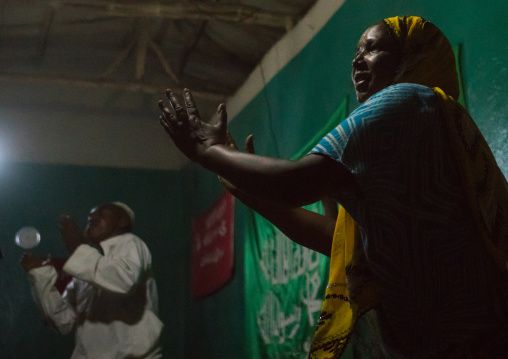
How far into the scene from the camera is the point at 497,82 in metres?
2.19

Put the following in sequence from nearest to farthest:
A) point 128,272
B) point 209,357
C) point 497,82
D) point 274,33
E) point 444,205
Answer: point 444,205 → point 497,82 → point 128,272 → point 274,33 → point 209,357

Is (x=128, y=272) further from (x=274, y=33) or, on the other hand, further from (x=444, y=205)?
(x=444, y=205)

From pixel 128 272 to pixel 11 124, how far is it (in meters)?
3.37

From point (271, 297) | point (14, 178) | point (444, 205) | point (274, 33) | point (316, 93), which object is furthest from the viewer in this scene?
point (14, 178)

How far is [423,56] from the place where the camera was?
1237 mm

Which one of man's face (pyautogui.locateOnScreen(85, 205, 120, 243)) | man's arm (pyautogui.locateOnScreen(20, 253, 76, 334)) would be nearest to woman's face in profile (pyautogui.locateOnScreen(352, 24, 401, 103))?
man's face (pyautogui.locateOnScreen(85, 205, 120, 243))

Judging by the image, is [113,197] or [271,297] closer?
[271,297]

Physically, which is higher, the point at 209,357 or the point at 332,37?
the point at 332,37

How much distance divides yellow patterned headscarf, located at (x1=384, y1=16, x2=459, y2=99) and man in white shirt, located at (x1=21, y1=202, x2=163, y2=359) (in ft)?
8.61

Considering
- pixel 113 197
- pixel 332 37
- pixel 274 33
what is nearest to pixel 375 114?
pixel 332 37

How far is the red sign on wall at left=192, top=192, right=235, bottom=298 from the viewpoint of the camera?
16.9 feet

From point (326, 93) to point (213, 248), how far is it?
2.24 metres

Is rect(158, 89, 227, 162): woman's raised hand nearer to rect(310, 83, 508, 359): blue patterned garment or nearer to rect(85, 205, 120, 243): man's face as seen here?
rect(310, 83, 508, 359): blue patterned garment

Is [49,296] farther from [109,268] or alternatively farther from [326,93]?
[326,93]
